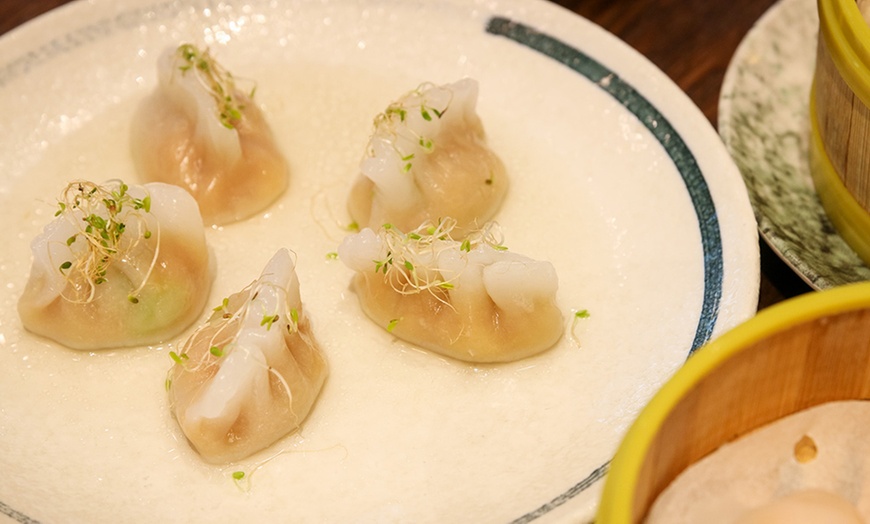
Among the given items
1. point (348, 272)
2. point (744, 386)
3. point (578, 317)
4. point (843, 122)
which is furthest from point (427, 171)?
point (744, 386)

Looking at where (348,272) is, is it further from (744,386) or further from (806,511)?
(806,511)

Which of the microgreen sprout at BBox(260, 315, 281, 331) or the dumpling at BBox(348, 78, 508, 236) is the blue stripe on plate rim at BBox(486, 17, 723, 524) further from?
the microgreen sprout at BBox(260, 315, 281, 331)

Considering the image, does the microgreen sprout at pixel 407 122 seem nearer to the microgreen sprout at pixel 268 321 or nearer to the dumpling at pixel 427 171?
the dumpling at pixel 427 171

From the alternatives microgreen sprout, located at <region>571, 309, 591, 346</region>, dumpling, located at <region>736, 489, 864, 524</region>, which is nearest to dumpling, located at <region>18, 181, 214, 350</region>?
microgreen sprout, located at <region>571, 309, 591, 346</region>

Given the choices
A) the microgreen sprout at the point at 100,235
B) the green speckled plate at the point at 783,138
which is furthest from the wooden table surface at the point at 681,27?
the microgreen sprout at the point at 100,235

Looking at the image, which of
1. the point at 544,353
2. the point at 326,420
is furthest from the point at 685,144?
the point at 326,420
